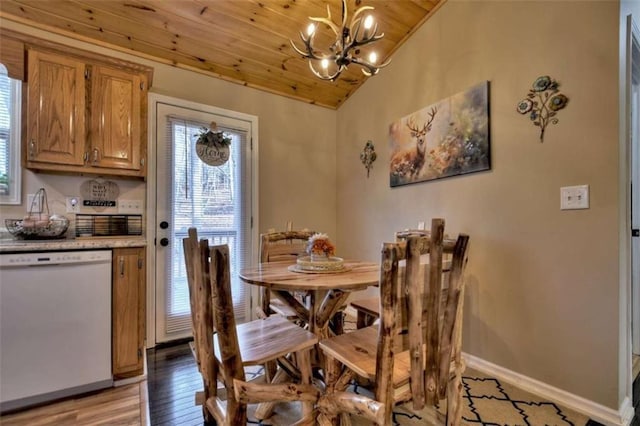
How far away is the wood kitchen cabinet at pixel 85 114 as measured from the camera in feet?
6.50

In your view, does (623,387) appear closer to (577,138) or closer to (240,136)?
(577,138)

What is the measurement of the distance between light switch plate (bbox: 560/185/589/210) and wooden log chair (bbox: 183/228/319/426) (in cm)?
172

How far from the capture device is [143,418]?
1.62 meters

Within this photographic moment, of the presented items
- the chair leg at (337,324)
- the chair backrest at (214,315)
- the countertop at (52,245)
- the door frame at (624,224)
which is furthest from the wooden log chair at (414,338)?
the countertop at (52,245)

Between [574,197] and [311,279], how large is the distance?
1656mm

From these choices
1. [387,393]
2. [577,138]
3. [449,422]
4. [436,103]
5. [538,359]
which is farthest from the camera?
[436,103]

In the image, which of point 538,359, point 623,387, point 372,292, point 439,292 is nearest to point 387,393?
point 439,292

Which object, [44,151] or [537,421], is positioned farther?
[44,151]

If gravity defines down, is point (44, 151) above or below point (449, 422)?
above

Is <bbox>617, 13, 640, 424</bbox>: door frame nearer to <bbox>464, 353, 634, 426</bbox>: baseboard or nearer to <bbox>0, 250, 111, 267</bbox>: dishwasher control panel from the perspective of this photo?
<bbox>464, 353, 634, 426</bbox>: baseboard

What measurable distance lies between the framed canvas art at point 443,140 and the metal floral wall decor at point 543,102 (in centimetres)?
27

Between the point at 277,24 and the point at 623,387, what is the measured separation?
358 cm

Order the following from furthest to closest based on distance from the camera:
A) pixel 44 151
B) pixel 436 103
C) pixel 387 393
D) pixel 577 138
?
pixel 436 103
pixel 44 151
pixel 577 138
pixel 387 393

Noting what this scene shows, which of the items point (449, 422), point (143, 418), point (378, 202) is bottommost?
point (143, 418)
